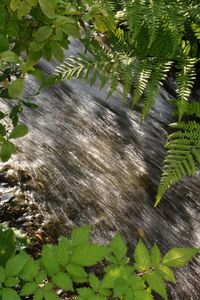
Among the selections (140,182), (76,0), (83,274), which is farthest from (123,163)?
(83,274)

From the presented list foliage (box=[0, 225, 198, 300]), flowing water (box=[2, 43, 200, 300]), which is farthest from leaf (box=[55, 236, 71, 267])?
flowing water (box=[2, 43, 200, 300])

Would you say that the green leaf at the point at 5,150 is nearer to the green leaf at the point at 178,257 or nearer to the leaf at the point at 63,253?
the leaf at the point at 63,253

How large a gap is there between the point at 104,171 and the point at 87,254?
4.57ft

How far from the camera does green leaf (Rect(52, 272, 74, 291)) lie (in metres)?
0.94

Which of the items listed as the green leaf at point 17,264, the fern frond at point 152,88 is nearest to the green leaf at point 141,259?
the green leaf at point 17,264

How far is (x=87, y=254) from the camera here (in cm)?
96

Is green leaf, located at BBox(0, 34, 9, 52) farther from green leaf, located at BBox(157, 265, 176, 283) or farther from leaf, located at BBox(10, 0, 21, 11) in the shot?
green leaf, located at BBox(157, 265, 176, 283)

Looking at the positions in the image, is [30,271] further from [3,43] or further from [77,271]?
[3,43]

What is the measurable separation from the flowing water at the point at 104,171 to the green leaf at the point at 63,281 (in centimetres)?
92

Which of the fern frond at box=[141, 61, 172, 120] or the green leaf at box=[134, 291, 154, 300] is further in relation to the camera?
the fern frond at box=[141, 61, 172, 120]

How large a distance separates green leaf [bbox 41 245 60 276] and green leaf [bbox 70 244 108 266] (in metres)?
0.03

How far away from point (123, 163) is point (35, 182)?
654mm

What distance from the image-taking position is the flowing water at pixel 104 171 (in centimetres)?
200

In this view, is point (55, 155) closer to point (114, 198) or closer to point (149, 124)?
point (114, 198)
